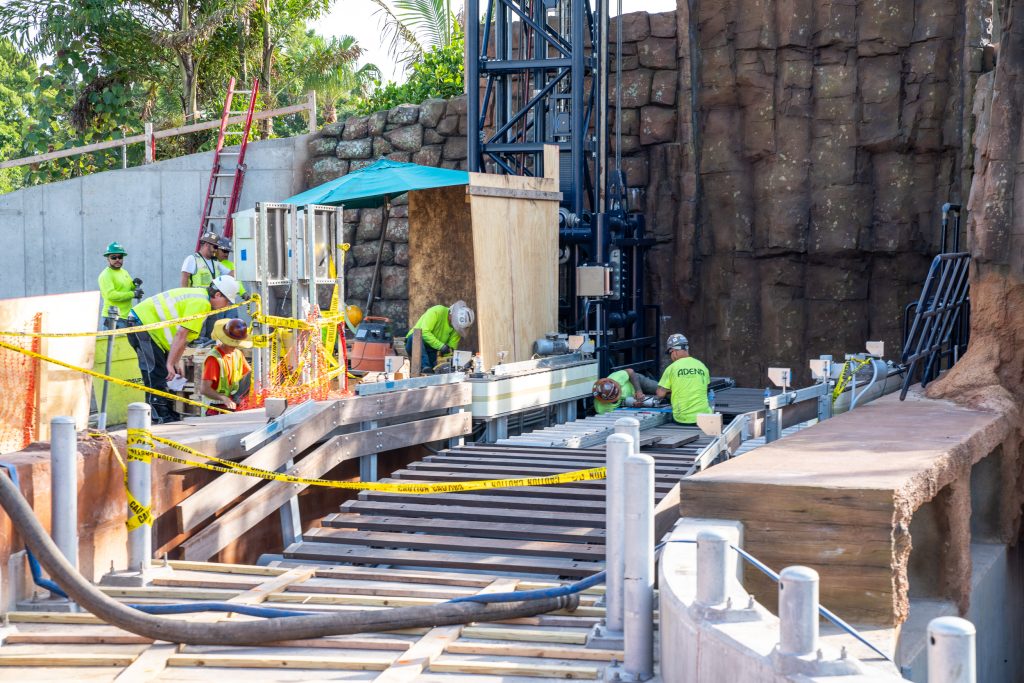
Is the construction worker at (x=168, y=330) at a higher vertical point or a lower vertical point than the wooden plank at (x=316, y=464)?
higher

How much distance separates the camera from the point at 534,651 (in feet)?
18.7

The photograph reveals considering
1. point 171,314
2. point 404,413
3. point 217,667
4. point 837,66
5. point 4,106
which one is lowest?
point 217,667

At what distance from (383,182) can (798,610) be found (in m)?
11.7

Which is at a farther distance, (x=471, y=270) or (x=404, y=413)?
(x=471, y=270)

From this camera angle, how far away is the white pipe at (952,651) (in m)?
3.41

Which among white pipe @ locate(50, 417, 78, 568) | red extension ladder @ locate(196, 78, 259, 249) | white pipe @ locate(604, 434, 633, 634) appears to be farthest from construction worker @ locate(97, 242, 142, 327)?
white pipe @ locate(604, 434, 633, 634)

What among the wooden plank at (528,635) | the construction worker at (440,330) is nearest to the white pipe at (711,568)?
the wooden plank at (528,635)

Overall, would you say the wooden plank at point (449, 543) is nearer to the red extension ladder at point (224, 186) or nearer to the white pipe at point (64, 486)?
the white pipe at point (64, 486)

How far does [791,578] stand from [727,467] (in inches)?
115

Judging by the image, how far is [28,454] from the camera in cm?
686

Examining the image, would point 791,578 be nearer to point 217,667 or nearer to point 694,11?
point 217,667

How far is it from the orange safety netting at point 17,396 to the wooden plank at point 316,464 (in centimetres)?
128

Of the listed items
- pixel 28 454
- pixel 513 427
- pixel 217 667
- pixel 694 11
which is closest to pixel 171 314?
pixel 513 427

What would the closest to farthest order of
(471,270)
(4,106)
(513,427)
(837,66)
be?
1. (513,427)
2. (471,270)
3. (837,66)
4. (4,106)
